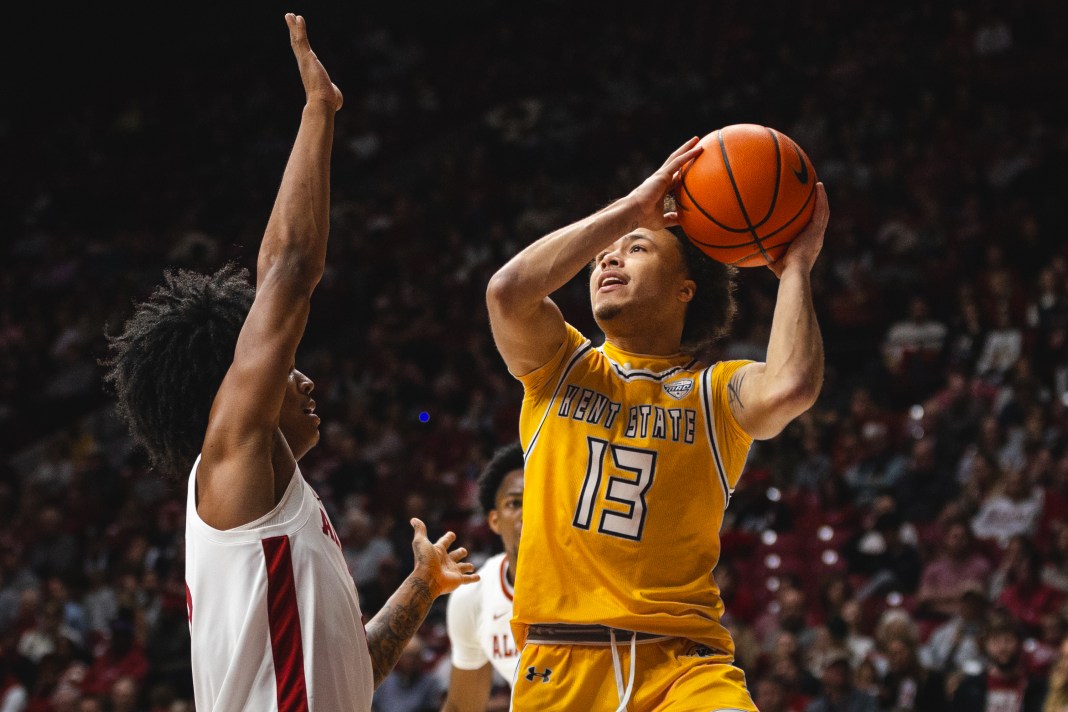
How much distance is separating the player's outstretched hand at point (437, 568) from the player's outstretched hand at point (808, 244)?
117cm

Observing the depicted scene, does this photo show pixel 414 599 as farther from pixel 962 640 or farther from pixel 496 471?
pixel 962 640

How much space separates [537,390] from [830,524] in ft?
18.3

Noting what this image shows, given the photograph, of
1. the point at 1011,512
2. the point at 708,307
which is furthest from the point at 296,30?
the point at 1011,512

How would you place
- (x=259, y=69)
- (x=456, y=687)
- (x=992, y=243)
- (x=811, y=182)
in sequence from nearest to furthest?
(x=811, y=182) < (x=456, y=687) < (x=992, y=243) < (x=259, y=69)

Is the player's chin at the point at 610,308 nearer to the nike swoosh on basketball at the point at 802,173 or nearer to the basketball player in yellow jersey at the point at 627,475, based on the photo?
the basketball player in yellow jersey at the point at 627,475

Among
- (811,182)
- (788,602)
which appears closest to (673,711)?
(811,182)

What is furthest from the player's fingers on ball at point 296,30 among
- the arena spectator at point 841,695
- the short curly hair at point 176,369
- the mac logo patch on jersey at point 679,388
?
the arena spectator at point 841,695

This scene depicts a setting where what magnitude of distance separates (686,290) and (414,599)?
3.83 feet

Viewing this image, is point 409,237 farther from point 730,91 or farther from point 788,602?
point 788,602

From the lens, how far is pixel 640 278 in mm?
3510

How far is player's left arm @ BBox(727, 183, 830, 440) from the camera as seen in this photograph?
3150mm

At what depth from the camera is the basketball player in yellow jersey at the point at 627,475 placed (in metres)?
3.15

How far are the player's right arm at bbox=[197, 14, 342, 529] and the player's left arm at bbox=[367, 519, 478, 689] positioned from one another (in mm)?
707

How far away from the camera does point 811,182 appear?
3402 mm
